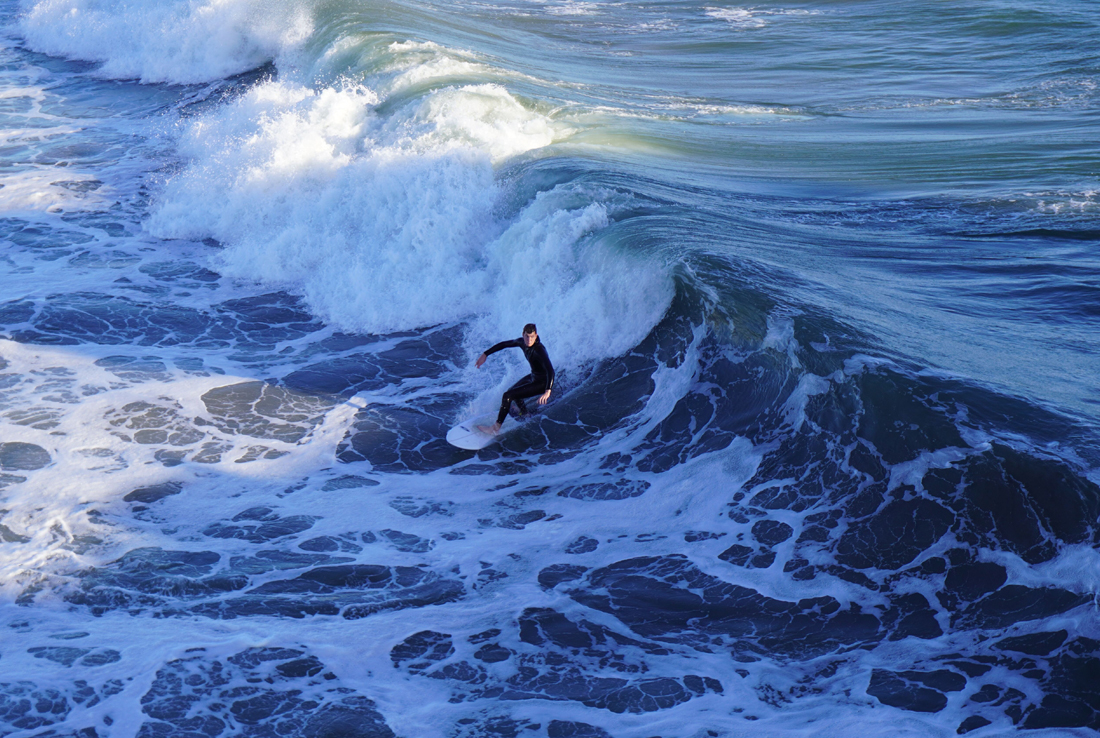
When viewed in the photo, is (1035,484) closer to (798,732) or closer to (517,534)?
Answer: (798,732)

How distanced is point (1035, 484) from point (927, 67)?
16.0 meters

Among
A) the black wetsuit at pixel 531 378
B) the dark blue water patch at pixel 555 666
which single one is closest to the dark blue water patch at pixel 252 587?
the dark blue water patch at pixel 555 666

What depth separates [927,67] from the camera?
20.8 metres

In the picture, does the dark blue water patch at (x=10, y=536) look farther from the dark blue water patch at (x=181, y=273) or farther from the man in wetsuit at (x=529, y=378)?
the dark blue water patch at (x=181, y=273)

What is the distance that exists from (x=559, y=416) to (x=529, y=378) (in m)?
0.62

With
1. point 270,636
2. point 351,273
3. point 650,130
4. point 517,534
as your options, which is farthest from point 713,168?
point 270,636

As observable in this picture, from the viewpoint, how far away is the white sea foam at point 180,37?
77.2 ft

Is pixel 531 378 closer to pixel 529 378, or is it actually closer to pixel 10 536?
pixel 529 378

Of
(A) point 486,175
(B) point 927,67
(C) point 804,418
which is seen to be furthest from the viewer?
(B) point 927,67

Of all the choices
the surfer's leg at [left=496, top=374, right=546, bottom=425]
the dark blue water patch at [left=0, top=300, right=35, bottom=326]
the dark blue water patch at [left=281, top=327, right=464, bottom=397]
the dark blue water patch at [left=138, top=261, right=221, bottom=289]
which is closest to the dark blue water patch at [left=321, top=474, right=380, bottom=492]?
the surfer's leg at [left=496, top=374, right=546, bottom=425]

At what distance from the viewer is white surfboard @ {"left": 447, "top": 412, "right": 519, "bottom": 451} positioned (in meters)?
9.74

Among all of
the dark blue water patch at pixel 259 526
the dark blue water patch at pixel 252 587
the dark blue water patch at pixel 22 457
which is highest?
the dark blue water patch at pixel 22 457

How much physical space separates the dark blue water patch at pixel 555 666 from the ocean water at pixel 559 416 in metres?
0.03

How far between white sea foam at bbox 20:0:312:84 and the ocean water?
16.8 ft
